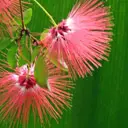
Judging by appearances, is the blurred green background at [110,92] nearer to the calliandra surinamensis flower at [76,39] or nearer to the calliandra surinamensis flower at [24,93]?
the calliandra surinamensis flower at [24,93]

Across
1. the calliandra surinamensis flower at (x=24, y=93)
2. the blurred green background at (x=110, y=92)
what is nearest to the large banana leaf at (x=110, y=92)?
the blurred green background at (x=110, y=92)

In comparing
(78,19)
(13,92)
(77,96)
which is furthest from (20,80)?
(77,96)

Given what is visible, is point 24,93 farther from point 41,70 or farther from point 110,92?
point 110,92

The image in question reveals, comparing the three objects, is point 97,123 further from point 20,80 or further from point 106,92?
point 20,80

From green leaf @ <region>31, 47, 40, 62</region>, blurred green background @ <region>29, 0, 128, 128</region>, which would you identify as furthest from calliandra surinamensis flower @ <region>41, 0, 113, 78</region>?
blurred green background @ <region>29, 0, 128, 128</region>

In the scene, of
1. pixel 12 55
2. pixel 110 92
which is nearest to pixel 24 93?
pixel 12 55

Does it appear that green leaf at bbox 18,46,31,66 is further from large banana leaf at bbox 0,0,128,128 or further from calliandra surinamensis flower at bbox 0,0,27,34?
large banana leaf at bbox 0,0,128,128

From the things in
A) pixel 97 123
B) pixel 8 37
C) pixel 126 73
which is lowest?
pixel 97 123
